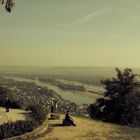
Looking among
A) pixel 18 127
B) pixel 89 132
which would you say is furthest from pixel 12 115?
pixel 89 132

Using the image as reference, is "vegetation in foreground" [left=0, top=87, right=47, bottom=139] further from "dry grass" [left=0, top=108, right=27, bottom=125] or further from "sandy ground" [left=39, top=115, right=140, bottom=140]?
"dry grass" [left=0, top=108, right=27, bottom=125]

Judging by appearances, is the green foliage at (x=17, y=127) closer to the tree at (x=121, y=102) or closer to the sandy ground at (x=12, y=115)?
the sandy ground at (x=12, y=115)

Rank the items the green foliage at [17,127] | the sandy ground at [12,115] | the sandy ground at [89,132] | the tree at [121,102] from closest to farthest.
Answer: the green foliage at [17,127] → the sandy ground at [89,132] → the sandy ground at [12,115] → the tree at [121,102]

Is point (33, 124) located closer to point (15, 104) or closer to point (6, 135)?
point (6, 135)

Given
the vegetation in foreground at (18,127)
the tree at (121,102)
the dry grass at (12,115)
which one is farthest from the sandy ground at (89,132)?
the tree at (121,102)

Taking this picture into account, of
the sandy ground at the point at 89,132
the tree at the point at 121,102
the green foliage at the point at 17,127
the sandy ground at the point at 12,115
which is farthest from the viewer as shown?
the tree at the point at 121,102

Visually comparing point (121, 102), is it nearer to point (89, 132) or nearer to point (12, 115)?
point (12, 115)

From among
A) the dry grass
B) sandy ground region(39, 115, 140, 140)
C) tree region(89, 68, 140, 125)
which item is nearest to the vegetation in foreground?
sandy ground region(39, 115, 140, 140)
